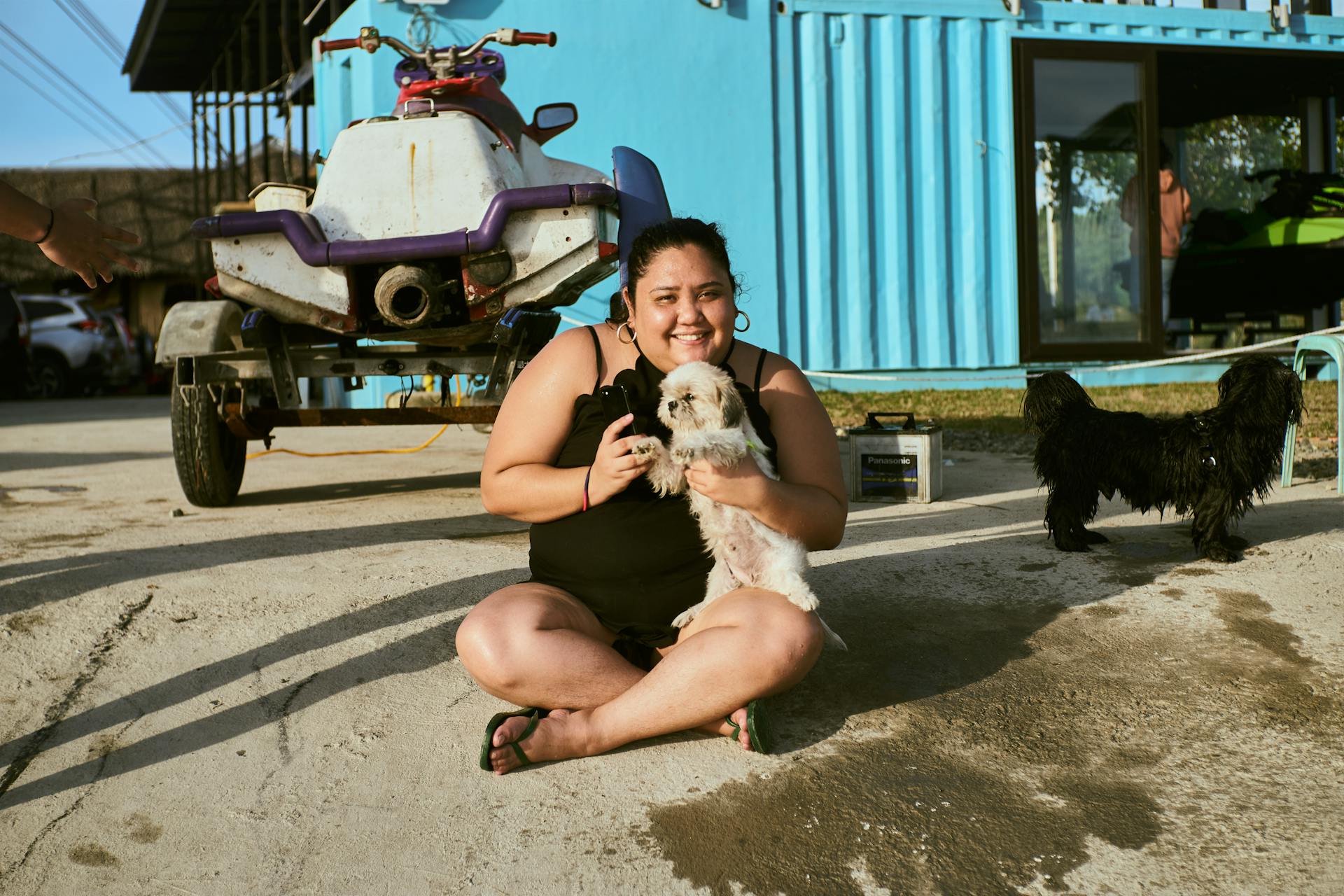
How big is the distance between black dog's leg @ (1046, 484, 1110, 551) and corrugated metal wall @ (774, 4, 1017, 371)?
5.86m

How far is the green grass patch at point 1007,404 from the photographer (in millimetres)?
7367

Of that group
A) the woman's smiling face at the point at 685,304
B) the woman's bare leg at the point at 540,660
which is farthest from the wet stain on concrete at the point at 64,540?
the woman's smiling face at the point at 685,304

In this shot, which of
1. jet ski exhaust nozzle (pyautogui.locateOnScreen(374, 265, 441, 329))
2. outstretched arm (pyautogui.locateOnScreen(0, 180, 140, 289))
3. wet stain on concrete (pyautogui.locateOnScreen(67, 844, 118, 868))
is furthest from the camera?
jet ski exhaust nozzle (pyautogui.locateOnScreen(374, 265, 441, 329))

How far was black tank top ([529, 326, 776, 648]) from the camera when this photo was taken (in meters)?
2.53

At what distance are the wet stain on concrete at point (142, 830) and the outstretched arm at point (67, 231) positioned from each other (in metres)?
1.08

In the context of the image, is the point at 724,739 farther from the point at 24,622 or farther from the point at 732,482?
the point at 24,622

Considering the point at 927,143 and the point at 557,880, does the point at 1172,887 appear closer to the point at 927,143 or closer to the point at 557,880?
the point at 557,880

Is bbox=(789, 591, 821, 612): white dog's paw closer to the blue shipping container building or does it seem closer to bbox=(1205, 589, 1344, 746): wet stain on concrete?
bbox=(1205, 589, 1344, 746): wet stain on concrete

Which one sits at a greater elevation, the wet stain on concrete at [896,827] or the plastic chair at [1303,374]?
the plastic chair at [1303,374]

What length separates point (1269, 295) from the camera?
37.4ft

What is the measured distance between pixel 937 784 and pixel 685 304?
3.84 ft

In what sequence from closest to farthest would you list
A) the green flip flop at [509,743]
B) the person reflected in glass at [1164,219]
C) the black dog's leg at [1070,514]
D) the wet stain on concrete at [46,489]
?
the green flip flop at [509,743] < the black dog's leg at [1070,514] < the wet stain on concrete at [46,489] < the person reflected in glass at [1164,219]

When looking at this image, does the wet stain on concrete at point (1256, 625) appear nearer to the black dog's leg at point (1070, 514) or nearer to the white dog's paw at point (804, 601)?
the black dog's leg at point (1070, 514)

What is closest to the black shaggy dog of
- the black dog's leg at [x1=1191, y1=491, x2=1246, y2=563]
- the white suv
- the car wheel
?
the black dog's leg at [x1=1191, y1=491, x2=1246, y2=563]
